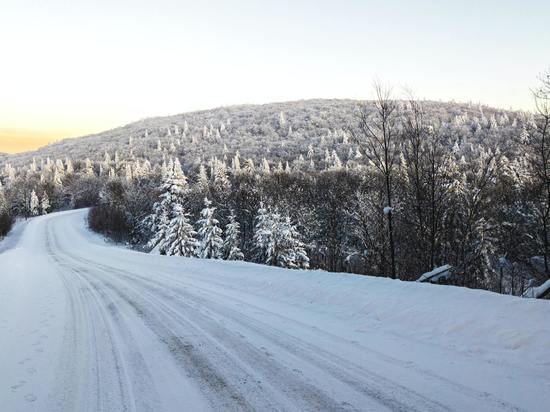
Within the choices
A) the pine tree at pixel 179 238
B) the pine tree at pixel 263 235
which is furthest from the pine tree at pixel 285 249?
the pine tree at pixel 179 238

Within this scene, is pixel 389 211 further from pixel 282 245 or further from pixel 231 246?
pixel 231 246

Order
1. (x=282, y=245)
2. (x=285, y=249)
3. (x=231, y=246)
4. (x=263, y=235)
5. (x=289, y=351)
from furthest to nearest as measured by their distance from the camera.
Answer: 1. (x=231, y=246)
2. (x=263, y=235)
3. (x=282, y=245)
4. (x=285, y=249)
5. (x=289, y=351)

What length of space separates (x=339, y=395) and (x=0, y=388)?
3943 millimetres

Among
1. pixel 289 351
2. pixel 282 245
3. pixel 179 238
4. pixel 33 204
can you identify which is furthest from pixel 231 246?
pixel 33 204

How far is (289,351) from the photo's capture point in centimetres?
561

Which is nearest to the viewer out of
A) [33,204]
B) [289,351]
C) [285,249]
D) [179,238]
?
[289,351]

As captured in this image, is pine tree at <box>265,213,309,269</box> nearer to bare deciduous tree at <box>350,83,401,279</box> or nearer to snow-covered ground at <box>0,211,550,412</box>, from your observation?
bare deciduous tree at <box>350,83,401,279</box>

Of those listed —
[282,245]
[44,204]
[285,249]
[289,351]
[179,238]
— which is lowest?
[285,249]

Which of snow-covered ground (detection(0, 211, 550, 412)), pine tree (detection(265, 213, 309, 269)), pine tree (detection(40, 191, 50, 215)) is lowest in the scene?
pine tree (detection(265, 213, 309, 269))

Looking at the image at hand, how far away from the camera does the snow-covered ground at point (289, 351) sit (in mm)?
4117

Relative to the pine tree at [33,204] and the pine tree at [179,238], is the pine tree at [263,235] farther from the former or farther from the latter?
the pine tree at [33,204]

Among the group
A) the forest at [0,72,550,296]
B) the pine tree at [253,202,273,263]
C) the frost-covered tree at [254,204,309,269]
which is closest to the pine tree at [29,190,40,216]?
the forest at [0,72,550,296]

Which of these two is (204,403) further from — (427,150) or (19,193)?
(19,193)

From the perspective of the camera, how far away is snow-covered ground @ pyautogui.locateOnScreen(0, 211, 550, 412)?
162 inches
